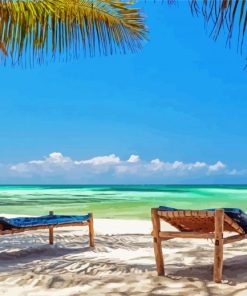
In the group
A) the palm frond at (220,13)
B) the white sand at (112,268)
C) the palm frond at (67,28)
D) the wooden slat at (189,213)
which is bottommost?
the white sand at (112,268)

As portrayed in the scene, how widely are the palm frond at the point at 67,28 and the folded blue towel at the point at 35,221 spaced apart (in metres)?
1.43

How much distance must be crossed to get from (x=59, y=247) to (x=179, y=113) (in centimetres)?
3912

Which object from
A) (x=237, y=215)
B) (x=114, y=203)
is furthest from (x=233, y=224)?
(x=114, y=203)

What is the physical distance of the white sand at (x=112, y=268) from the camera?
3170mm

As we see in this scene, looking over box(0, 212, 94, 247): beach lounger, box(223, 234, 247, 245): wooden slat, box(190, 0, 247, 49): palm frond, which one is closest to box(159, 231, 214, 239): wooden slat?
box(223, 234, 247, 245): wooden slat

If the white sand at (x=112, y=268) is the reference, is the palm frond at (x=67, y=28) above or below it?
above

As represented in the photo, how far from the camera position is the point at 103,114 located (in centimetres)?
→ 4378

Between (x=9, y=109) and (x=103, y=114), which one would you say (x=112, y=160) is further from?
(x=9, y=109)

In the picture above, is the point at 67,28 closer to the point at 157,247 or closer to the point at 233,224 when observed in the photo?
the point at 157,247

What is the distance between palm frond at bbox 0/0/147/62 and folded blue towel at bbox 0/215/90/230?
143 centimetres

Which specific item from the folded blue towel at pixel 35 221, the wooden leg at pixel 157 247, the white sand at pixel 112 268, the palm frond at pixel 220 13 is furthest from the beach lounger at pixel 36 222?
the palm frond at pixel 220 13

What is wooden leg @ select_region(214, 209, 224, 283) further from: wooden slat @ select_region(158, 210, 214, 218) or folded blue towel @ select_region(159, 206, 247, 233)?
folded blue towel @ select_region(159, 206, 247, 233)

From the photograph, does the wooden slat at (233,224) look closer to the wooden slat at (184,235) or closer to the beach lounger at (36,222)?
the wooden slat at (184,235)

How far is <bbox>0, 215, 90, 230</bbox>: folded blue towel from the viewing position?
4340mm
